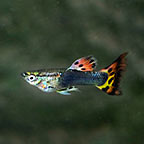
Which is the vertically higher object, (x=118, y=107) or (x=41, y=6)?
(x=41, y=6)

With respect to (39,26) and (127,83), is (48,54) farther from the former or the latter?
(127,83)

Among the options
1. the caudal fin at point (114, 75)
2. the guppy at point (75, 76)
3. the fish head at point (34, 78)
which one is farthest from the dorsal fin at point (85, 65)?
the fish head at point (34, 78)

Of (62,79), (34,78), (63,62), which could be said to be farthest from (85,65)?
(63,62)

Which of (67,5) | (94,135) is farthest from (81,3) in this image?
(94,135)

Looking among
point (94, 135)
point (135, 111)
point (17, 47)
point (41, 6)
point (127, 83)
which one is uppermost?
point (41, 6)

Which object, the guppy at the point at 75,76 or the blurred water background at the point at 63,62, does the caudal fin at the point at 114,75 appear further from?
the blurred water background at the point at 63,62

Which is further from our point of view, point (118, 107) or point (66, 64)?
point (118, 107)

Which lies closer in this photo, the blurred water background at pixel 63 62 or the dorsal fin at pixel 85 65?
the dorsal fin at pixel 85 65
